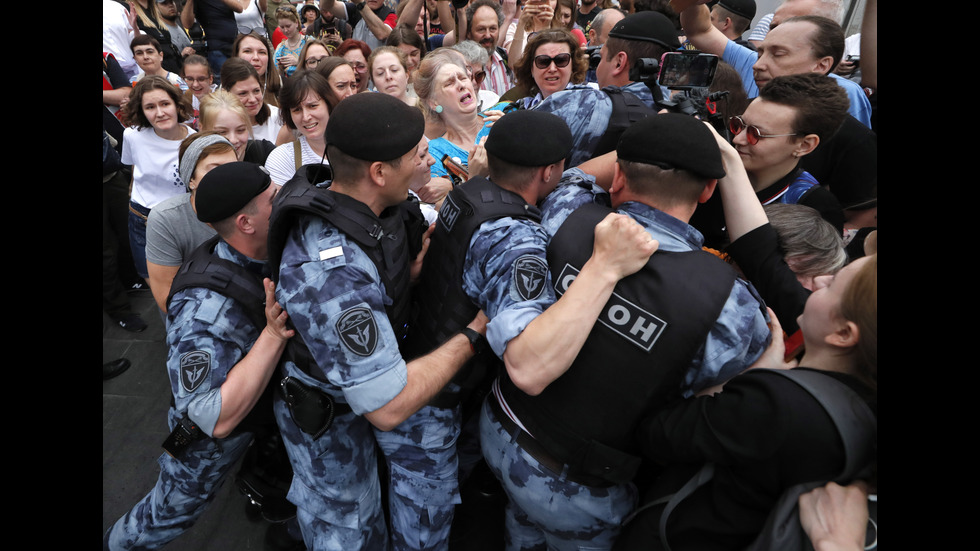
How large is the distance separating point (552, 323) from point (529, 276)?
0.77ft

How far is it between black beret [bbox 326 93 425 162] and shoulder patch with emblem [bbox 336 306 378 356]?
0.56 meters

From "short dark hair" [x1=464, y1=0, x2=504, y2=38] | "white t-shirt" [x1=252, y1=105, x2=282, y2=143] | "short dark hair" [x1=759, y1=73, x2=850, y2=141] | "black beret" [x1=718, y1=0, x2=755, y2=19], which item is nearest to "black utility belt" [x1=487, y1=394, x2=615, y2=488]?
"short dark hair" [x1=759, y1=73, x2=850, y2=141]

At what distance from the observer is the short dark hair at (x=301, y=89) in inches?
146

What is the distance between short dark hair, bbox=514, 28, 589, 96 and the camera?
11.9 ft

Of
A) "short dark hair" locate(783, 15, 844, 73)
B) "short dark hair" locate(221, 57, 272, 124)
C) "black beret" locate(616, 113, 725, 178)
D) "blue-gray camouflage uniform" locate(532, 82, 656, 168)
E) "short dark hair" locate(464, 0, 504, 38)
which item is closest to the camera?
"black beret" locate(616, 113, 725, 178)

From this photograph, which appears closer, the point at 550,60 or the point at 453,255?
the point at 453,255

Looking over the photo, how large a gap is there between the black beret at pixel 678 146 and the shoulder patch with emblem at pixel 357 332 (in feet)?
A: 3.48

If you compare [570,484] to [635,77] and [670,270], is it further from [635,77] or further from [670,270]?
[635,77]

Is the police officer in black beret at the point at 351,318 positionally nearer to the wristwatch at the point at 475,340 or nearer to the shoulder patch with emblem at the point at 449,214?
the wristwatch at the point at 475,340

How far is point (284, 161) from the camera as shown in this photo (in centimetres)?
364

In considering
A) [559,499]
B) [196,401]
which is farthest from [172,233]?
[559,499]

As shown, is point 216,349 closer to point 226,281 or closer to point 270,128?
point 226,281

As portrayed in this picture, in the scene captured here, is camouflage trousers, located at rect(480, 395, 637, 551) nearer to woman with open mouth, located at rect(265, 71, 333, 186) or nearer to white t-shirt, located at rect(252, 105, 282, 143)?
woman with open mouth, located at rect(265, 71, 333, 186)
